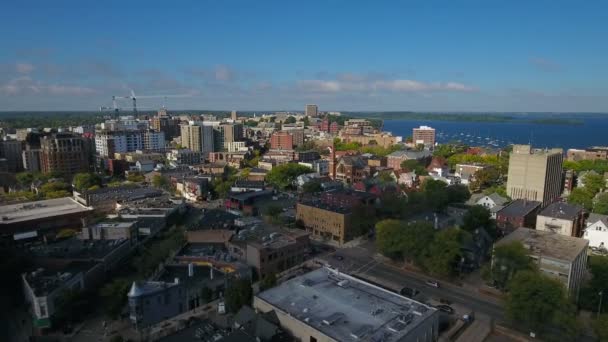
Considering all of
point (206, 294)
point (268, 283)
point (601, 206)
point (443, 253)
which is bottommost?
point (206, 294)

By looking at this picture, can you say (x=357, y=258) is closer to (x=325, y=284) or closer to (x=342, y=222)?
(x=342, y=222)

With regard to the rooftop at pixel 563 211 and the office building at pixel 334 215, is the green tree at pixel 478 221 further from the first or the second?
the office building at pixel 334 215

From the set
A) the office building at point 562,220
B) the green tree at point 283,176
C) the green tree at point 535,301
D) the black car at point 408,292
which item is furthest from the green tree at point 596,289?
the green tree at point 283,176

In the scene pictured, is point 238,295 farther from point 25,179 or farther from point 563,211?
point 25,179

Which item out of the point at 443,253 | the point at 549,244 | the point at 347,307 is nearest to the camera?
the point at 347,307

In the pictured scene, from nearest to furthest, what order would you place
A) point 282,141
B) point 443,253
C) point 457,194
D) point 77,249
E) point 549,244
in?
point 443,253
point 549,244
point 77,249
point 457,194
point 282,141

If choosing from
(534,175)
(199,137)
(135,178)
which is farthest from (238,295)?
(199,137)

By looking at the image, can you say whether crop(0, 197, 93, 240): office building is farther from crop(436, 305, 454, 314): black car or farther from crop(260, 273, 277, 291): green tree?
crop(436, 305, 454, 314): black car
